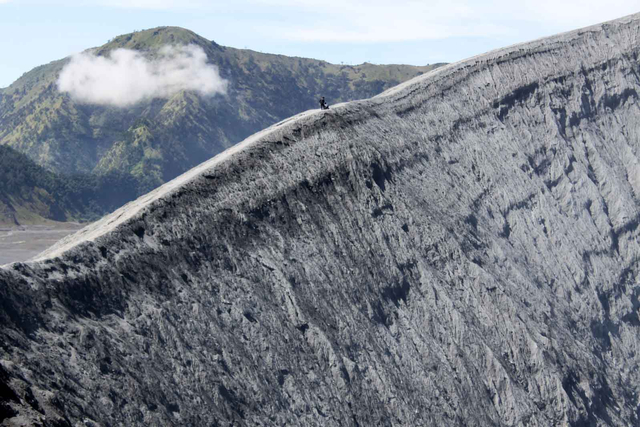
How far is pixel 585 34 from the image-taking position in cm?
7775

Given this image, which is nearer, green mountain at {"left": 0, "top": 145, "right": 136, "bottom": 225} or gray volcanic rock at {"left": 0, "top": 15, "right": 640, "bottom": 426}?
gray volcanic rock at {"left": 0, "top": 15, "right": 640, "bottom": 426}

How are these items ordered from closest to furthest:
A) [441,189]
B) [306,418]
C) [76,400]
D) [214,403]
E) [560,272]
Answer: [76,400] < [214,403] < [306,418] < [441,189] < [560,272]

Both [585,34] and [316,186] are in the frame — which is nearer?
[316,186]

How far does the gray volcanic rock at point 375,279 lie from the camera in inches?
1268

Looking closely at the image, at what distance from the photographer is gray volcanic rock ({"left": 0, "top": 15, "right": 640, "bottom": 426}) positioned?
32.2m

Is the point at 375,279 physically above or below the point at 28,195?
below

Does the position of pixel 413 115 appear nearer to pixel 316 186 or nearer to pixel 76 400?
pixel 316 186

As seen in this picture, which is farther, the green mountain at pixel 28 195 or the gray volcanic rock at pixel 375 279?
the green mountain at pixel 28 195

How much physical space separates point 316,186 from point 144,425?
21.3 metres

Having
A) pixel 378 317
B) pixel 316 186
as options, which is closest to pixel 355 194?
pixel 316 186

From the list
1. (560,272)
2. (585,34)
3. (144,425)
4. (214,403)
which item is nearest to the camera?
(144,425)

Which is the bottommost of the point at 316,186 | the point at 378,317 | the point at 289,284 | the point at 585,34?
the point at 378,317

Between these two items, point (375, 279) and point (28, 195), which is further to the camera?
point (28, 195)

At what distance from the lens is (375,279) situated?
46.7m
